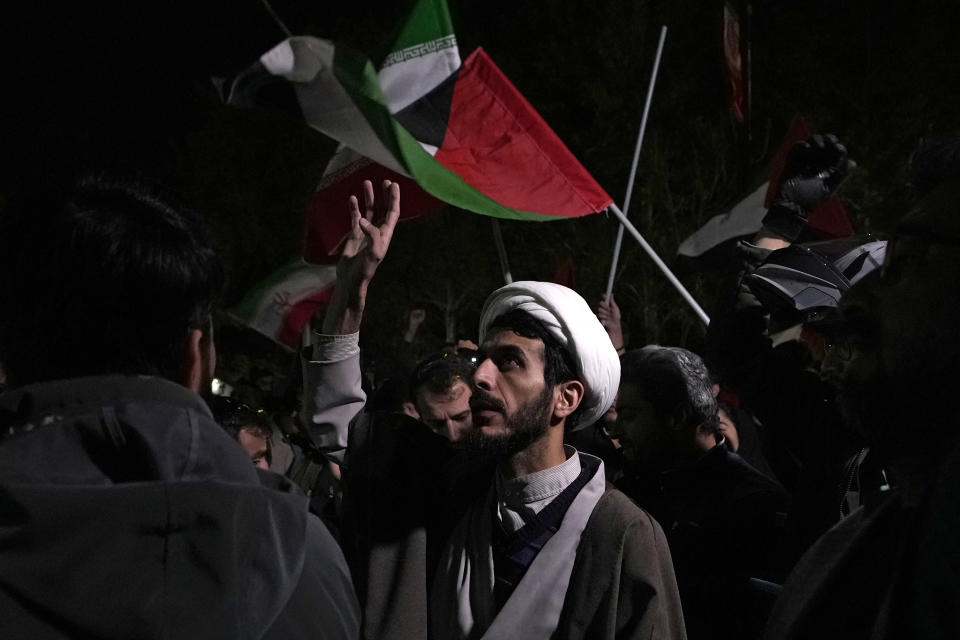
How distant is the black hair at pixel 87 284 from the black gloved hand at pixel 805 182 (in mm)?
2955

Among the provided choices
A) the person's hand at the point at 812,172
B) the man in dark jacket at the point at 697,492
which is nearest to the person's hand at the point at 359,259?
the man in dark jacket at the point at 697,492

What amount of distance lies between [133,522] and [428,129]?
5088 millimetres

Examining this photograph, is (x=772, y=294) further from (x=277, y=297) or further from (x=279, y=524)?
(x=277, y=297)

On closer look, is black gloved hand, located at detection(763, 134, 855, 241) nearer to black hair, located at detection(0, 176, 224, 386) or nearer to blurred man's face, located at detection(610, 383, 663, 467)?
blurred man's face, located at detection(610, 383, 663, 467)

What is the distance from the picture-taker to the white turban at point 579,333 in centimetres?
321

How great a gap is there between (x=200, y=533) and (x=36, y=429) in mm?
267

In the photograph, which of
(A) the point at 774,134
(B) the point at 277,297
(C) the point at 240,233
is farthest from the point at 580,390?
(C) the point at 240,233

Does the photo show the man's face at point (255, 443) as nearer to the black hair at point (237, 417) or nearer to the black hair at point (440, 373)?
the black hair at point (237, 417)

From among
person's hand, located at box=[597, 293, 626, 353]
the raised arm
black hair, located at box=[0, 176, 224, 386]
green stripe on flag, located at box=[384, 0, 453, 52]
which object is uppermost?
green stripe on flag, located at box=[384, 0, 453, 52]

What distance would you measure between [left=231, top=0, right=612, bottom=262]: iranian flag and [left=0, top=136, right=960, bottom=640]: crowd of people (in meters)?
1.58

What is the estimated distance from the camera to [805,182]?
13.6 ft

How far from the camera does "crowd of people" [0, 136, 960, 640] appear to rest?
4.58 feet

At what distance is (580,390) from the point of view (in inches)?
128

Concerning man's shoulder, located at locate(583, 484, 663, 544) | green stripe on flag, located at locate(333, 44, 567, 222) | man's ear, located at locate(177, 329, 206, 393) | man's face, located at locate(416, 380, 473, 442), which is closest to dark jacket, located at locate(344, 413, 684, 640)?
man's shoulder, located at locate(583, 484, 663, 544)
